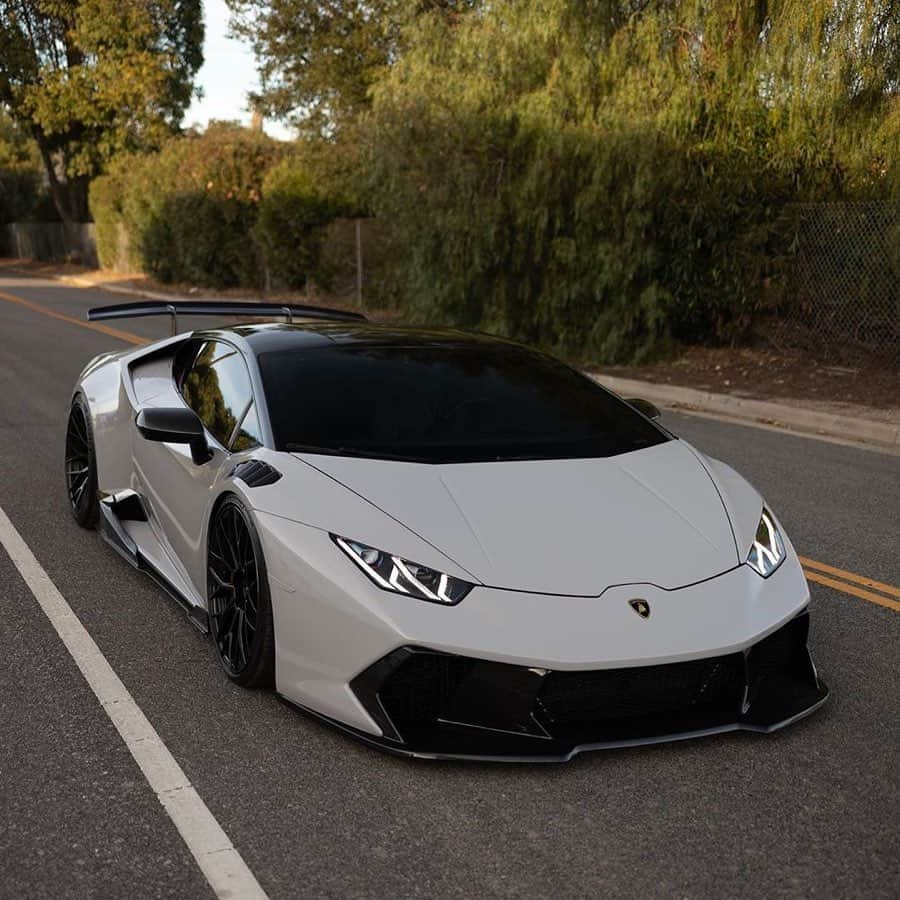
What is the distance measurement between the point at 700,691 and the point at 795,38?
1140 centimetres

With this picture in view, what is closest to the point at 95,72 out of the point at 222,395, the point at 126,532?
the point at 126,532

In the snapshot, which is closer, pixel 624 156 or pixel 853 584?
pixel 853 584

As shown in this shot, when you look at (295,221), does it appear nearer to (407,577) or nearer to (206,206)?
(206,206)

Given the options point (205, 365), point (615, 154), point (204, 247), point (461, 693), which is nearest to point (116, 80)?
point (204, 247)

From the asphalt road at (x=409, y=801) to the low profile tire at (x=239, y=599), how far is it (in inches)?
5.2

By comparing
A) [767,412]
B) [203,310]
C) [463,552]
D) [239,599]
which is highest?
[203,310]

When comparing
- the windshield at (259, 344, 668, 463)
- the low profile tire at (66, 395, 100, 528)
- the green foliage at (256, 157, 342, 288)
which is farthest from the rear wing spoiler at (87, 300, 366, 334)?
the green foliage at (256, 157, 342, 288)

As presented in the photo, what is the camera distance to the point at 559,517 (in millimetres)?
4035

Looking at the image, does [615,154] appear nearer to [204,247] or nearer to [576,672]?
[576,672]

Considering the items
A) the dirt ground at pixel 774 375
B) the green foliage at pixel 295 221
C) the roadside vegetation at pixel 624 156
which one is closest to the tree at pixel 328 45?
the green foliage at pixel 295 221

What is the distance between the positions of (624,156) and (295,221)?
13.3m

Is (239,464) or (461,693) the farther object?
(239,464)

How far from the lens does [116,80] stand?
1613 inches

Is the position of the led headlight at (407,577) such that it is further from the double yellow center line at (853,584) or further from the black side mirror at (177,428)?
the double yellow center line at (853,584)
